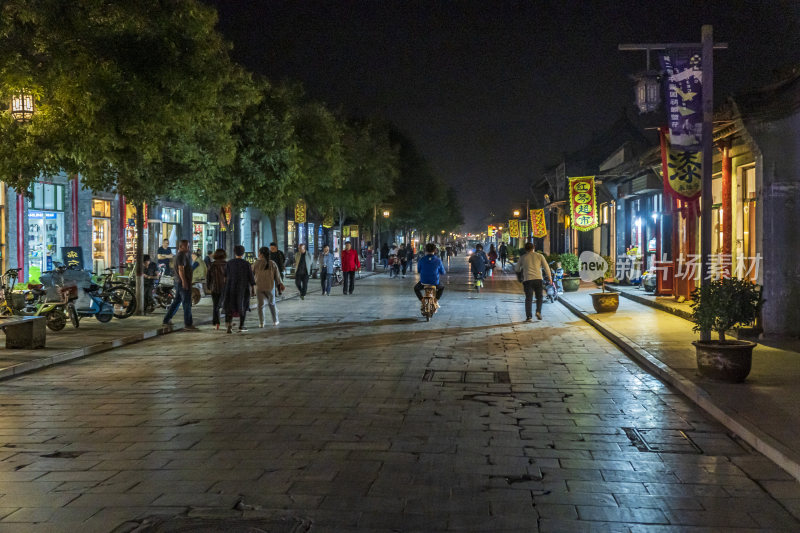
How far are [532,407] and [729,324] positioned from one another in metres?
3.24

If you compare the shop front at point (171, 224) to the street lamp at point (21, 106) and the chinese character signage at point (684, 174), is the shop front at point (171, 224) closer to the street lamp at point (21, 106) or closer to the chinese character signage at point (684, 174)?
the street lamp at point (21, 106)

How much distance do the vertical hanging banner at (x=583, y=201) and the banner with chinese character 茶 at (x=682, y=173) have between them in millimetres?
12548

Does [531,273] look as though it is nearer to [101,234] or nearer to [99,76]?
[99,76]

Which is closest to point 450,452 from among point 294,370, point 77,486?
point 77,486

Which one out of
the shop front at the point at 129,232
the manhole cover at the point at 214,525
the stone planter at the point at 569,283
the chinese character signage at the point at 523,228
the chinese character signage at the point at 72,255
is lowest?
the manhole cover at the point at 214,525

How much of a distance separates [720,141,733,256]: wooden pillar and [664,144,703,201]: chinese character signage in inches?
26.4

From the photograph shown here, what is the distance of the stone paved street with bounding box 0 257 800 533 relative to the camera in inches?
207

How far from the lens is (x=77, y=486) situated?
586 centimetres

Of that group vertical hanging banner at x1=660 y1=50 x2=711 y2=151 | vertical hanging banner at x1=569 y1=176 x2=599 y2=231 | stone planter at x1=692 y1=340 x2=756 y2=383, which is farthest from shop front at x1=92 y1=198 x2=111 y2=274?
stone planter at x1=692 y1=340 x2=756 y2=383

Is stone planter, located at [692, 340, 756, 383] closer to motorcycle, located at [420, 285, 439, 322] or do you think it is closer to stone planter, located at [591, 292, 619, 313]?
motorcycle, located at [420, 285, 439, 322]

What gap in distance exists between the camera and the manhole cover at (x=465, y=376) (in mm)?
10586

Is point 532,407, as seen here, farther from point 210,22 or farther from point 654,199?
point 654,199

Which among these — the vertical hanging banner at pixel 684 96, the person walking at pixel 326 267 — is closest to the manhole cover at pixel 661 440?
the vertical hanging banner at pixel 684 96

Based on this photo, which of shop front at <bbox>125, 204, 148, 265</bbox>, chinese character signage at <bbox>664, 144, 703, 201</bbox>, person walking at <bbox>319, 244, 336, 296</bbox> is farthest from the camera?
shop front at <bbox>125, 204, 148, 265</bbox>
